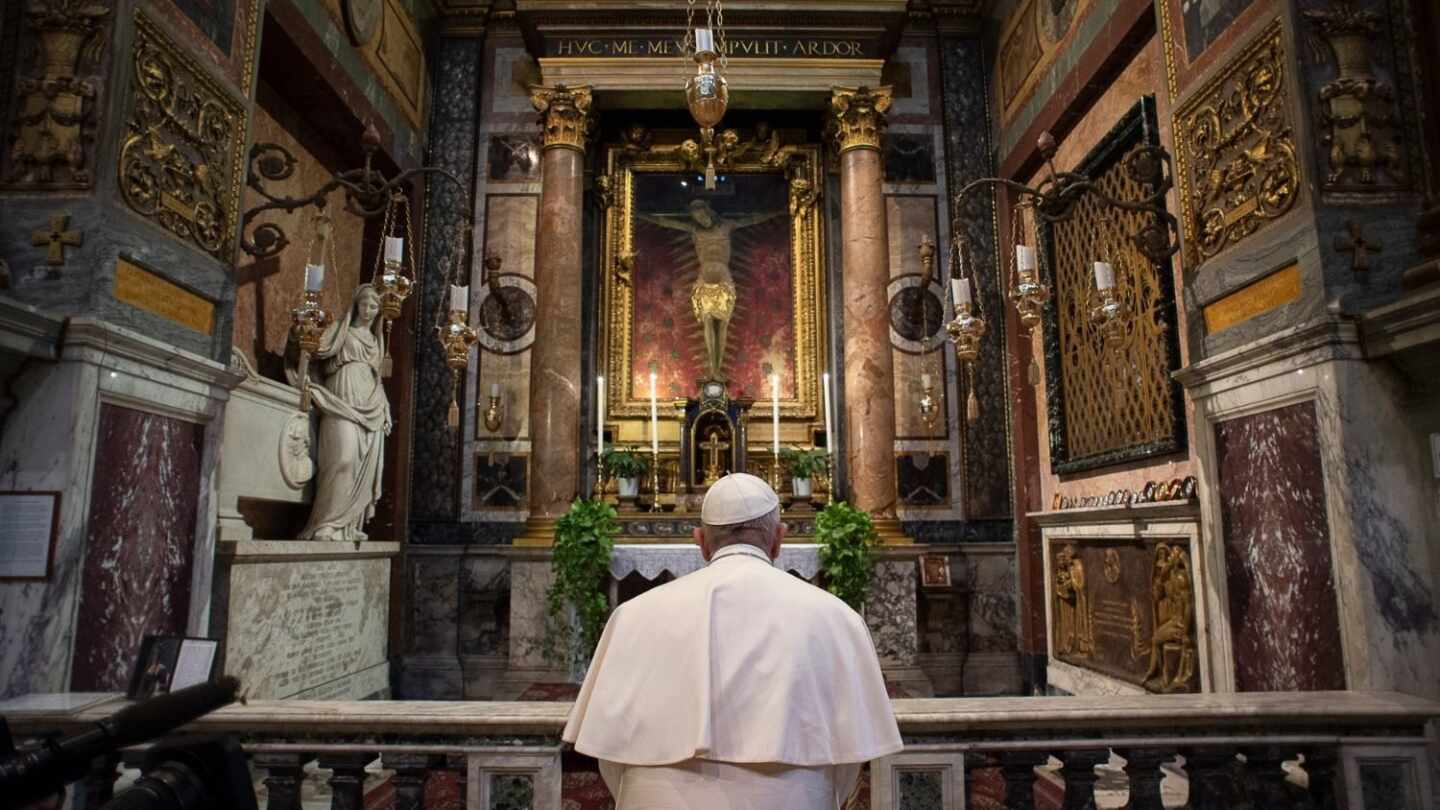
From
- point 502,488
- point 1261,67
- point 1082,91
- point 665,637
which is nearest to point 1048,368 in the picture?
point 1082,91

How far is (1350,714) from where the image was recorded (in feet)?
9.07

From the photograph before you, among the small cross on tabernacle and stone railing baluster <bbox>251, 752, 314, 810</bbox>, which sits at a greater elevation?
the small cross on tabernacle

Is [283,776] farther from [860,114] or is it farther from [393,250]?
[860,114]

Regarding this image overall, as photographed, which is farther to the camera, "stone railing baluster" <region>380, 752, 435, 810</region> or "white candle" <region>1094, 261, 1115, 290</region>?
"white candle" <region>1094, 261, 1115, 290</region>

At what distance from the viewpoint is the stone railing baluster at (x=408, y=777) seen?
8.70 ft

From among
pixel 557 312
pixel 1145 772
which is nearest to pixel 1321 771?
pixel 1145 772

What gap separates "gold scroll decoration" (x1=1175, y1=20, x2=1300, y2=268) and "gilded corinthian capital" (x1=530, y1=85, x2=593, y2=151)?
19.4ft

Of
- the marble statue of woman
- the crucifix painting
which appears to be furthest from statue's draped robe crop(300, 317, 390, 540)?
the crucifix painting

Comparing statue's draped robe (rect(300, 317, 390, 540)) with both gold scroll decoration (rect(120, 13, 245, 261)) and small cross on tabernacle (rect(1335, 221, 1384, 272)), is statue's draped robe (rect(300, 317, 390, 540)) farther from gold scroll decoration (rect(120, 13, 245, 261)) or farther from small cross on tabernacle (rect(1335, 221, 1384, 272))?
small cross on tabernacle (rect(1335, 221, 1384, 272))

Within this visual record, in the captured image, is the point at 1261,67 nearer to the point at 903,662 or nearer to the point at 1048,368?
the point at 1048,368

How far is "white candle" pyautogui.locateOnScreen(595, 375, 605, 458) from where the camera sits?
8.70m

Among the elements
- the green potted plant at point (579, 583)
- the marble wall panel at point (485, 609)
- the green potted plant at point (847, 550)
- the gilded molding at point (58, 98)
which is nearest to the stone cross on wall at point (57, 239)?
the gilded molding at point (58, 98)

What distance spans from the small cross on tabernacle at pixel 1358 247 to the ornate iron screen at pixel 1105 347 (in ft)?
4.90

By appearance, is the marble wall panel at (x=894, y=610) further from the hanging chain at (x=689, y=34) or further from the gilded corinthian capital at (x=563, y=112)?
the gilded corinthian capital at (x=563, y=112)
